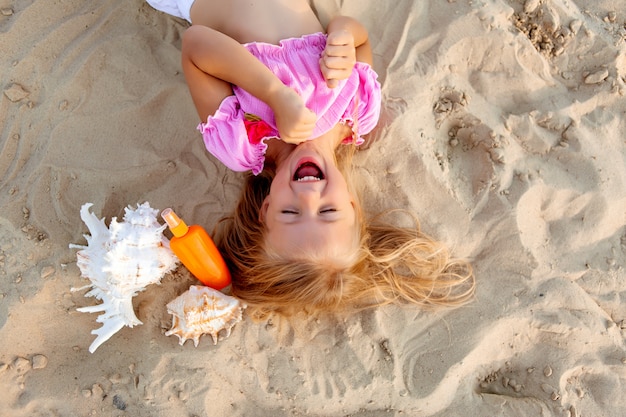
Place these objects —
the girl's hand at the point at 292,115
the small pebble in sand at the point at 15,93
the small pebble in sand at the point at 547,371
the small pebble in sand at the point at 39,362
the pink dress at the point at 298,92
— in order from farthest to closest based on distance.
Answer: the small pebble in sand at the point at 15,93
the small pebble in sand at the point at 547,371
the small pebble in sand at the point at 39,362
the pink dress at the point at 298,92
the girl's hand at the point at 292,115

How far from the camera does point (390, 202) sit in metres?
3.07

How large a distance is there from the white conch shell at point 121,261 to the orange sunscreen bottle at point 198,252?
0.12 m

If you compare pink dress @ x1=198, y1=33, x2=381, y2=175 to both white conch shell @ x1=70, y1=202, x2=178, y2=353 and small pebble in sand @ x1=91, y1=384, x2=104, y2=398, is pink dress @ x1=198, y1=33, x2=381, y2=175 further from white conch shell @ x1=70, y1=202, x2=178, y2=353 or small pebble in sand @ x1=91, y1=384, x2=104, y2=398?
small pebble in sand @ x1=91, y1=384, x2=104, y2=398

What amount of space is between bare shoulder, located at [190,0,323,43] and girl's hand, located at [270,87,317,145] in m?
0.56

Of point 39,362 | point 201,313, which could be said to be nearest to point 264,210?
point 201,313

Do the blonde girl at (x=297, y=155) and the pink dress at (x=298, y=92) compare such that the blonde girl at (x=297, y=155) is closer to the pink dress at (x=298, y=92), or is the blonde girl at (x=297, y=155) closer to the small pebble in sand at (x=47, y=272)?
the pink dress at (x=298, y=92)

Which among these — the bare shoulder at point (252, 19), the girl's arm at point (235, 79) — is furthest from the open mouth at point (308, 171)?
the bare shoulder at point (252, 19)

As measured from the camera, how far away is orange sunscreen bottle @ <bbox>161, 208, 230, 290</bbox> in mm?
2605

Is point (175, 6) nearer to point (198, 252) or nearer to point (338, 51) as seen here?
point (338, 51)

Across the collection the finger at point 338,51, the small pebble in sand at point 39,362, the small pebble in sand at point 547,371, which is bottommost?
the small pebble in sand at point 39,362

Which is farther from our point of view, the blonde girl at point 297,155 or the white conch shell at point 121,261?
the white conch shell at point 121,261

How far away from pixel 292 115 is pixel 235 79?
41cm

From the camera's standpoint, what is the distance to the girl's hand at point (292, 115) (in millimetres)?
2430

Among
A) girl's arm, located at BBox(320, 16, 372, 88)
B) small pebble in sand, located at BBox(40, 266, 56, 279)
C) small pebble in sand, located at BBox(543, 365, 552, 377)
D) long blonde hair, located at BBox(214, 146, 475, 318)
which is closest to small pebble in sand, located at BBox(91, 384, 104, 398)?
small pebble in sand, located at BBox(40, 266, 56, 279)
